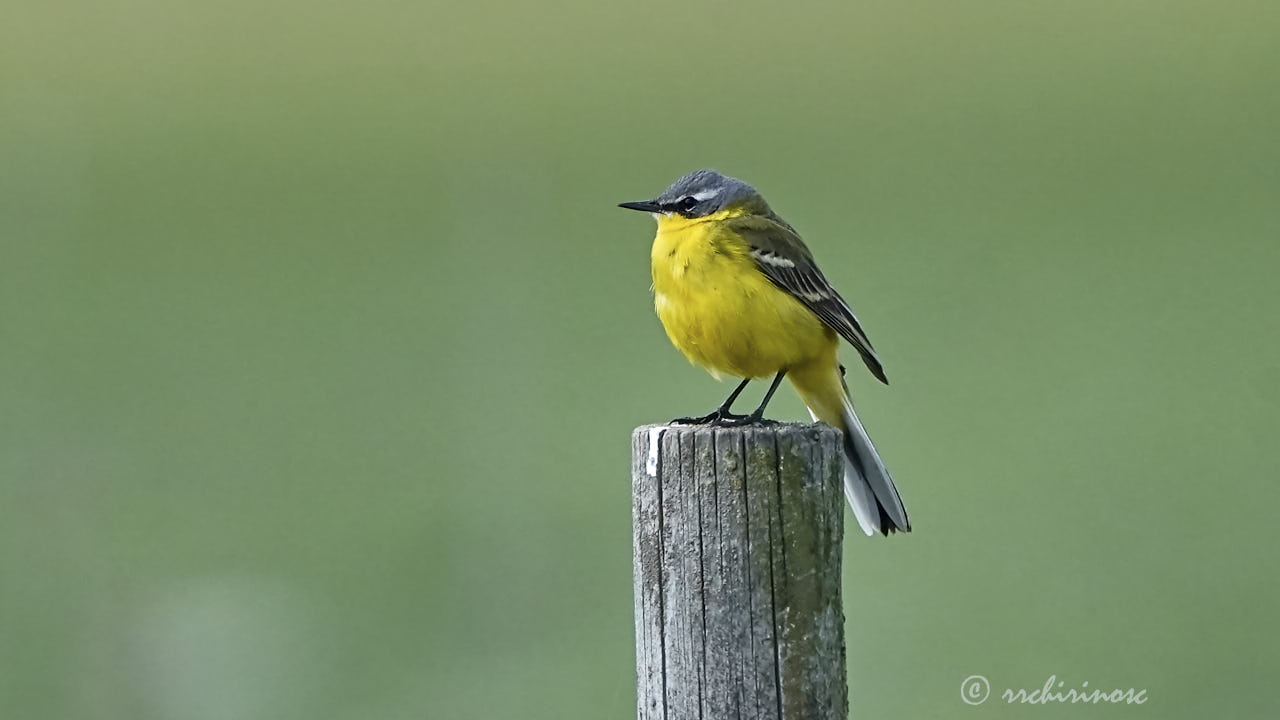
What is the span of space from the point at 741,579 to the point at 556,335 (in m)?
9.01

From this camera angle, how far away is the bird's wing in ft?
18.6

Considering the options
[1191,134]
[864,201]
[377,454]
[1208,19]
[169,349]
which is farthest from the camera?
[1208,19]

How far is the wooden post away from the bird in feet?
4.61

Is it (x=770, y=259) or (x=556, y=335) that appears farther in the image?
(x=556, y=335)

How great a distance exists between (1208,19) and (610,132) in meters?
7.01

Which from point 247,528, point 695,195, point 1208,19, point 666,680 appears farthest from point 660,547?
point 1208,19

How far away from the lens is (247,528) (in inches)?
414

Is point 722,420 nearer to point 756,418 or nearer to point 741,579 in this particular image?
point 756,418

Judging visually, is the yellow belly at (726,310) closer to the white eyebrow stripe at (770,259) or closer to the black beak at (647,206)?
the white eyebrow stripe at (770,259)

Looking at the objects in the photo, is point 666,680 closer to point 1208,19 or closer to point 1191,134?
point 1191,134

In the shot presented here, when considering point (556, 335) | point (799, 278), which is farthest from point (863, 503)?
point (556, 335)

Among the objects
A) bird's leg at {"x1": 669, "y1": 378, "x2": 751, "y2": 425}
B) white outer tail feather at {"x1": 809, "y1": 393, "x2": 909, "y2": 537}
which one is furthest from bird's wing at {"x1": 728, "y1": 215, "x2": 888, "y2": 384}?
white outer tail feather at {"x1": 809, "y1": 393, "x2": 909, "y2": 537}

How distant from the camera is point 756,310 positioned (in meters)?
5.51

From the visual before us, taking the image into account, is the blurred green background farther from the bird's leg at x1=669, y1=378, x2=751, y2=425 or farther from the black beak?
the black beak
